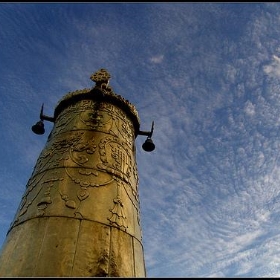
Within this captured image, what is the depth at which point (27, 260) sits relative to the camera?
13.1 ft

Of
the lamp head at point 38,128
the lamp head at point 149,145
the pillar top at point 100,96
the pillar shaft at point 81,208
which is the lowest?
the pillar shaft at point 81,208

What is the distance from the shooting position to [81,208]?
15.6 feet

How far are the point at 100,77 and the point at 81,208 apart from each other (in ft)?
13.1

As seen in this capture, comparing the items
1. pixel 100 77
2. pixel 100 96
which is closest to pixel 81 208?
pixel 100 96

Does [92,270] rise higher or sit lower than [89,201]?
lower

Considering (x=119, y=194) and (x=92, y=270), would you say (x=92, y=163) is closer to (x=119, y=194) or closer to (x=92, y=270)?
(x=119, y=194)

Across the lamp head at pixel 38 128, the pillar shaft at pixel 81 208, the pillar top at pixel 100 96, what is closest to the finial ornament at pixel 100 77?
the pillar top at pixel 100 96

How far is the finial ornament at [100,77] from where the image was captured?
7.67 m

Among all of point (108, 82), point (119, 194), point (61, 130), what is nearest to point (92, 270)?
point (119, 194)

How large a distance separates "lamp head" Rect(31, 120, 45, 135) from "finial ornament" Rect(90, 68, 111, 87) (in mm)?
1728

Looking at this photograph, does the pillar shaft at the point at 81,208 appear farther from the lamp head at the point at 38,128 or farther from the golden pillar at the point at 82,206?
the lamp head at the point at 38,128

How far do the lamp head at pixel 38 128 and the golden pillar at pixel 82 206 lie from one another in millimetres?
690

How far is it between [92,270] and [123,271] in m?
0.53

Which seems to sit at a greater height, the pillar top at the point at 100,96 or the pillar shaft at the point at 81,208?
the pillar top at the point at 100,96
